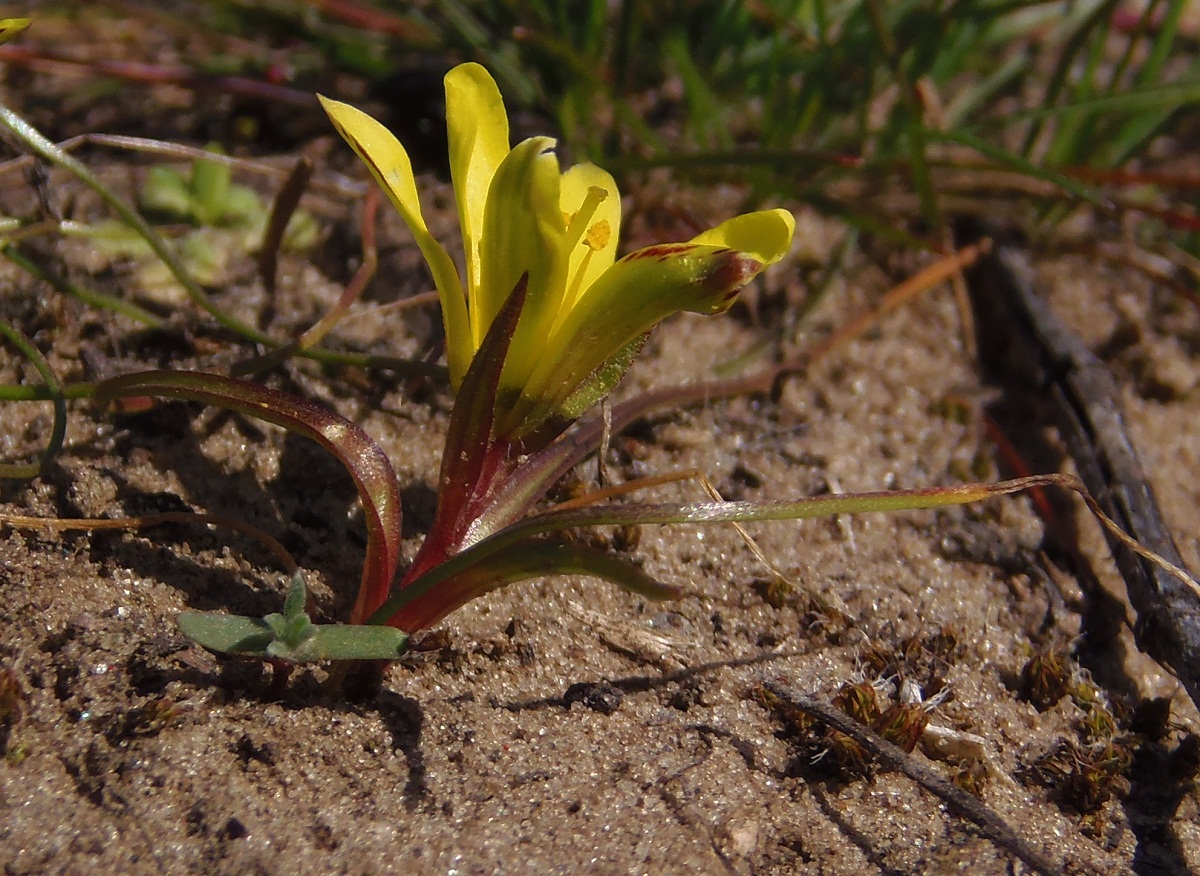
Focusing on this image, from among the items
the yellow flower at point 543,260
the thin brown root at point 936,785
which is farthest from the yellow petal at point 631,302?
the thin brown root at point 936,785

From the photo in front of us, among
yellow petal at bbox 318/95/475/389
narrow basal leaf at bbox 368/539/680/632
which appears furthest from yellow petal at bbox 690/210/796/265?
narrow basal leaf at bbox 368/539/680/632

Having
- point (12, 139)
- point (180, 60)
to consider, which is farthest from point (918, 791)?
point (180, 60)

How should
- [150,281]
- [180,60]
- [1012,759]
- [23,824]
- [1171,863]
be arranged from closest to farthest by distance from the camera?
[23,824], [1171,863], [1012,759], [150,281], [180,60]

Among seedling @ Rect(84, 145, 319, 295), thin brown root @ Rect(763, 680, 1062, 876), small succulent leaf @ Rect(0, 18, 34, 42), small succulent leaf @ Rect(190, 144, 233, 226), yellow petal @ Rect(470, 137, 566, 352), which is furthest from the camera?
small succulent leaf @ Rect(190, 144, 233, 226)

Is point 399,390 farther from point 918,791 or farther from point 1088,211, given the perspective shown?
point 1088,211

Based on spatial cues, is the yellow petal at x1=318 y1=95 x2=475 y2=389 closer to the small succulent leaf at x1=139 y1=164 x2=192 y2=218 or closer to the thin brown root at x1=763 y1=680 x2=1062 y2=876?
the thin brown root at x1=763 y1=680 x2=1062 y2=876

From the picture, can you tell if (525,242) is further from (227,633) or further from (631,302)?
(227,633)

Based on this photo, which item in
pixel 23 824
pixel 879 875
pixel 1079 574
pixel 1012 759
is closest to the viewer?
pixel 23 824
